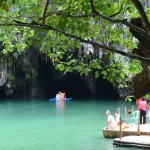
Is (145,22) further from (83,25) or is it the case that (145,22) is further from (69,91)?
(69,91)

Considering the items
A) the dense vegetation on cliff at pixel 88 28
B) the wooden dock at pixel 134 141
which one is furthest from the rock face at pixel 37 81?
the dense vegetation on cliff at pixel 88 28

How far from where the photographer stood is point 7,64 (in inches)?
1334

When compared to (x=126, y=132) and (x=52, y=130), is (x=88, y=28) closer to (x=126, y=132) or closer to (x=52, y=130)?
(x=126, y=132)

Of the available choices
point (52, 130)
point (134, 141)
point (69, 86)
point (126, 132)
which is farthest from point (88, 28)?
point (69, 86)

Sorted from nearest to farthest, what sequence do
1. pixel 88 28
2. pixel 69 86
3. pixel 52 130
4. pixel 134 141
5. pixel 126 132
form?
pixel 88 28 < pixel 134 141 < pixel 126 132 < pixel 52 130 < pixel 69 86

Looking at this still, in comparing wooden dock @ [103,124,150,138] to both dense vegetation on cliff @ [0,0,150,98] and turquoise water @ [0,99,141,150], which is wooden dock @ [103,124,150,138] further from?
dense vegetation on cliff @ [0,0,150,98]

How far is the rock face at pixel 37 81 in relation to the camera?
34.0 m

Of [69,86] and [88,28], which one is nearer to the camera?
[88,28]

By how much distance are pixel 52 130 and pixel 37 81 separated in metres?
20.2

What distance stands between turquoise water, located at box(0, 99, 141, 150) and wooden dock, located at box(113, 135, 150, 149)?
177mm

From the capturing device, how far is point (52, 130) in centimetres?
1641

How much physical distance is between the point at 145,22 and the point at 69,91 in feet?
122

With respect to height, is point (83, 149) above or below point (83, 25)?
below

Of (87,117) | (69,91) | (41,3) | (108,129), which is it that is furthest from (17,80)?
(41,3)
